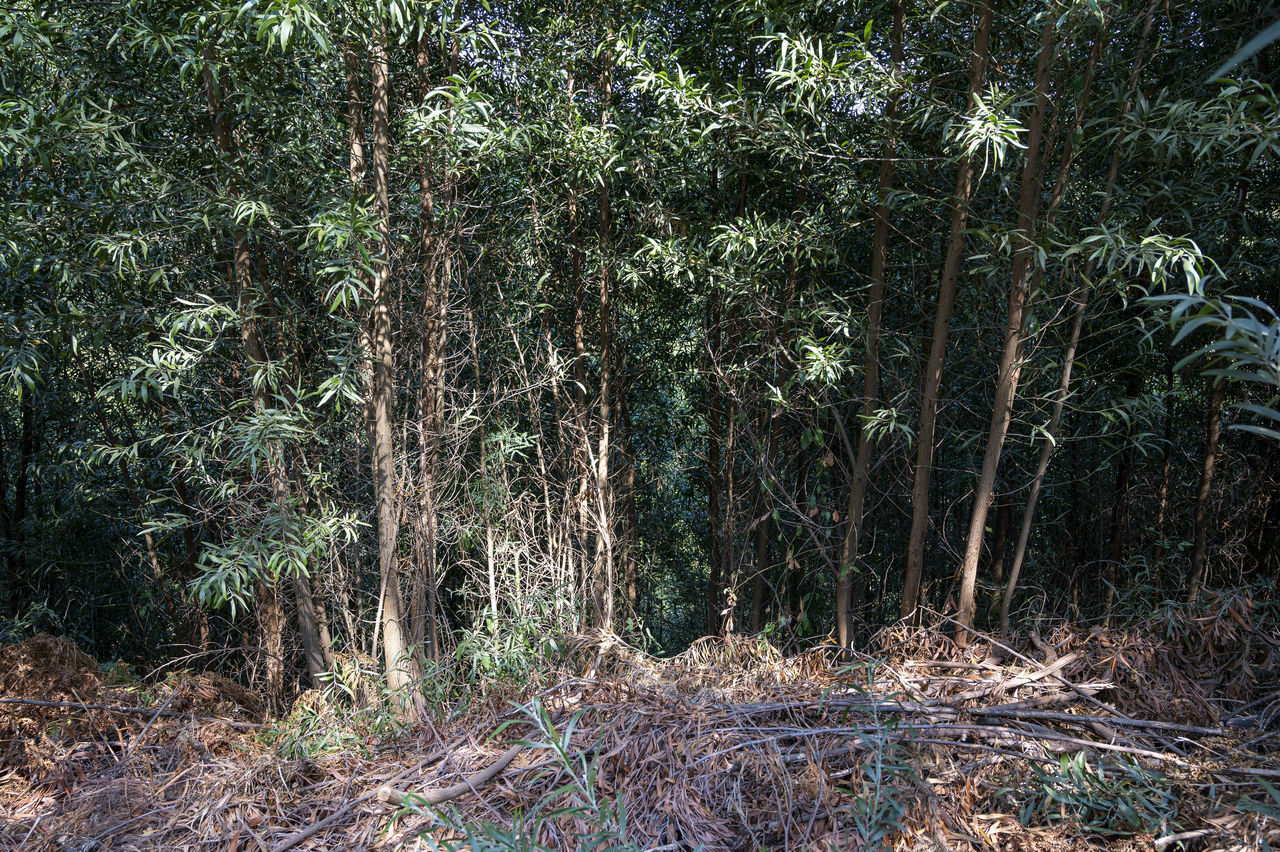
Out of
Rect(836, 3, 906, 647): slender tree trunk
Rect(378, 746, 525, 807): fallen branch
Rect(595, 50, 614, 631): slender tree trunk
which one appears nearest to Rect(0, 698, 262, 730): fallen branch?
Rect(378, 746, 525, 807): fallen branch

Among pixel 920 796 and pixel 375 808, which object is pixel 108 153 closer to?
pixel 375 808

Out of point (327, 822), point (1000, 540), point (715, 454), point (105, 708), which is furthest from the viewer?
point (715, 454)

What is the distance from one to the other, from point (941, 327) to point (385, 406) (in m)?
2.27

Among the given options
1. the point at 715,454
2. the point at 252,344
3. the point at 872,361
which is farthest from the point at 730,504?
the point at 252,344

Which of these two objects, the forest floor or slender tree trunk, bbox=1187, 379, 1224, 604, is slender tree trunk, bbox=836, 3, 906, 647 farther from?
slender tree trunk, bbox=1187, 379, 1224, 604

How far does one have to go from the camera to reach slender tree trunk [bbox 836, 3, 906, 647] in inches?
113

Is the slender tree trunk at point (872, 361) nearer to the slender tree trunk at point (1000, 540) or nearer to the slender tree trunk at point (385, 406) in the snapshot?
the slender tree trunk at point (1000, 540)

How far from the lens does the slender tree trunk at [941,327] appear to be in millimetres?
2602

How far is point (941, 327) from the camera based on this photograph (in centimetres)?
278

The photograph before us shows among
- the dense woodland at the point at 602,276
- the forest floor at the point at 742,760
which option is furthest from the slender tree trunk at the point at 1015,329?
the forest floor at the point at 742,760

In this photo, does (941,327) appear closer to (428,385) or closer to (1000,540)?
(1000,540)

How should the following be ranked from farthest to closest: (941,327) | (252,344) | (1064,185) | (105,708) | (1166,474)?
(1166,474) < (252,344) < (941,327) < (1064,185) < (105,708)

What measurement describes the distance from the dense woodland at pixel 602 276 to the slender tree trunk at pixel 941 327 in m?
0.01

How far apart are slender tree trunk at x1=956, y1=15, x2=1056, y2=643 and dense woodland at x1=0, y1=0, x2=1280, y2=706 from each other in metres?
0.02
